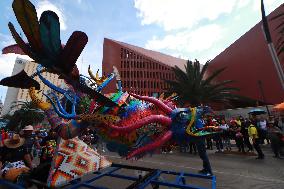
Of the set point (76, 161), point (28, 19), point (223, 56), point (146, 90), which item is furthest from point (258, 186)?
point (146, 90)

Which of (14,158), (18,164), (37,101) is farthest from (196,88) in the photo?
(18,164)

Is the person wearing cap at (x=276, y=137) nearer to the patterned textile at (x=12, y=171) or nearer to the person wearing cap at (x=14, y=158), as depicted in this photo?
the person wearing cap at (x=14, y=158)

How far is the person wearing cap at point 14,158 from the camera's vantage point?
3.22m

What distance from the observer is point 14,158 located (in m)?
3.66

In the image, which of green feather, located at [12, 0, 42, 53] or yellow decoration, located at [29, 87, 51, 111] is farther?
yellow decoration, located at [29, 87, 51, 111]

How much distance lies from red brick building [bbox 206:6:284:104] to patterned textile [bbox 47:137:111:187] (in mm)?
21980

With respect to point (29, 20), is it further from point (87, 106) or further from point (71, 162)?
point (71, 162)

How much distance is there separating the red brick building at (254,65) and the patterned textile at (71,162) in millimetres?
21980

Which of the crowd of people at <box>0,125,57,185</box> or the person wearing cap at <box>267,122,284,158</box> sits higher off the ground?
the person wearing cap at <box>267,122,284,158</box>

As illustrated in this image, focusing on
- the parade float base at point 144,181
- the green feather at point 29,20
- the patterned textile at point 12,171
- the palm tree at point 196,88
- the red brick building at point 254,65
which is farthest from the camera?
the red brick building at point 254,65

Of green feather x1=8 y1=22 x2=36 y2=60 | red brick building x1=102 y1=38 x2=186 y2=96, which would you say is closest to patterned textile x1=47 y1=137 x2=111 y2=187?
green feather x1=8 y1=22 x2=36 y2=60

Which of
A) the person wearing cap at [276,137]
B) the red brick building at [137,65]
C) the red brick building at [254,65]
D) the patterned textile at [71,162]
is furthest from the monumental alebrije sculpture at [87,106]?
the red brick building at [137,65]

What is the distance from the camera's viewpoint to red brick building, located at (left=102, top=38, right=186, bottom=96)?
3762 cm

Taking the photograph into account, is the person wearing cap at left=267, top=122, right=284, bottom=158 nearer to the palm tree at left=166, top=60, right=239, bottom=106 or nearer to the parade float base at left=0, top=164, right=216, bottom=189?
the parade float base at left=0, top=164, right=216, bottom=189
